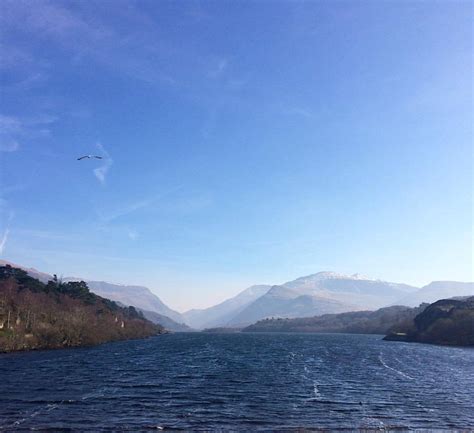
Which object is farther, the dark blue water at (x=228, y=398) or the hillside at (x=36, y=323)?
the hillside at (x=36, y=323)

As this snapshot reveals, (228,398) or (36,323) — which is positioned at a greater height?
(36,323)

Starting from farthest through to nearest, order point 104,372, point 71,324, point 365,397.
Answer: point 71,324 < point 104,372 < point 365,397

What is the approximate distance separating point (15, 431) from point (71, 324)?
142 metres

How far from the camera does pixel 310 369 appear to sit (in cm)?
10156

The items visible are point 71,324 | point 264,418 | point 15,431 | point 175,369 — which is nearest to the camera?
point 15,431

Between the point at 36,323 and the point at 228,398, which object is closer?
the point at 228,398

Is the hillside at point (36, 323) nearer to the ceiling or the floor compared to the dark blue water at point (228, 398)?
nearer to the ceiling

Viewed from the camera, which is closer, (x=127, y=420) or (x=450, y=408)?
(x=127, y=420)

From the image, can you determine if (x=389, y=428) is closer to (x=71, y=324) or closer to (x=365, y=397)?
(x=365, y=397)

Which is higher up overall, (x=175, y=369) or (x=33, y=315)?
(x=33, y=315)

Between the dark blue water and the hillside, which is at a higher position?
the hillside

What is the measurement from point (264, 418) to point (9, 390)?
1562 inches

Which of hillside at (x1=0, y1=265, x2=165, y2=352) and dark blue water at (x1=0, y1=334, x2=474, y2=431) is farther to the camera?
hillside at (x1=0, y1=265, x2=165, y2=352)

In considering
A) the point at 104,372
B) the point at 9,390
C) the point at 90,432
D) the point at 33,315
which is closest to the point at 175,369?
the point at 104,372
